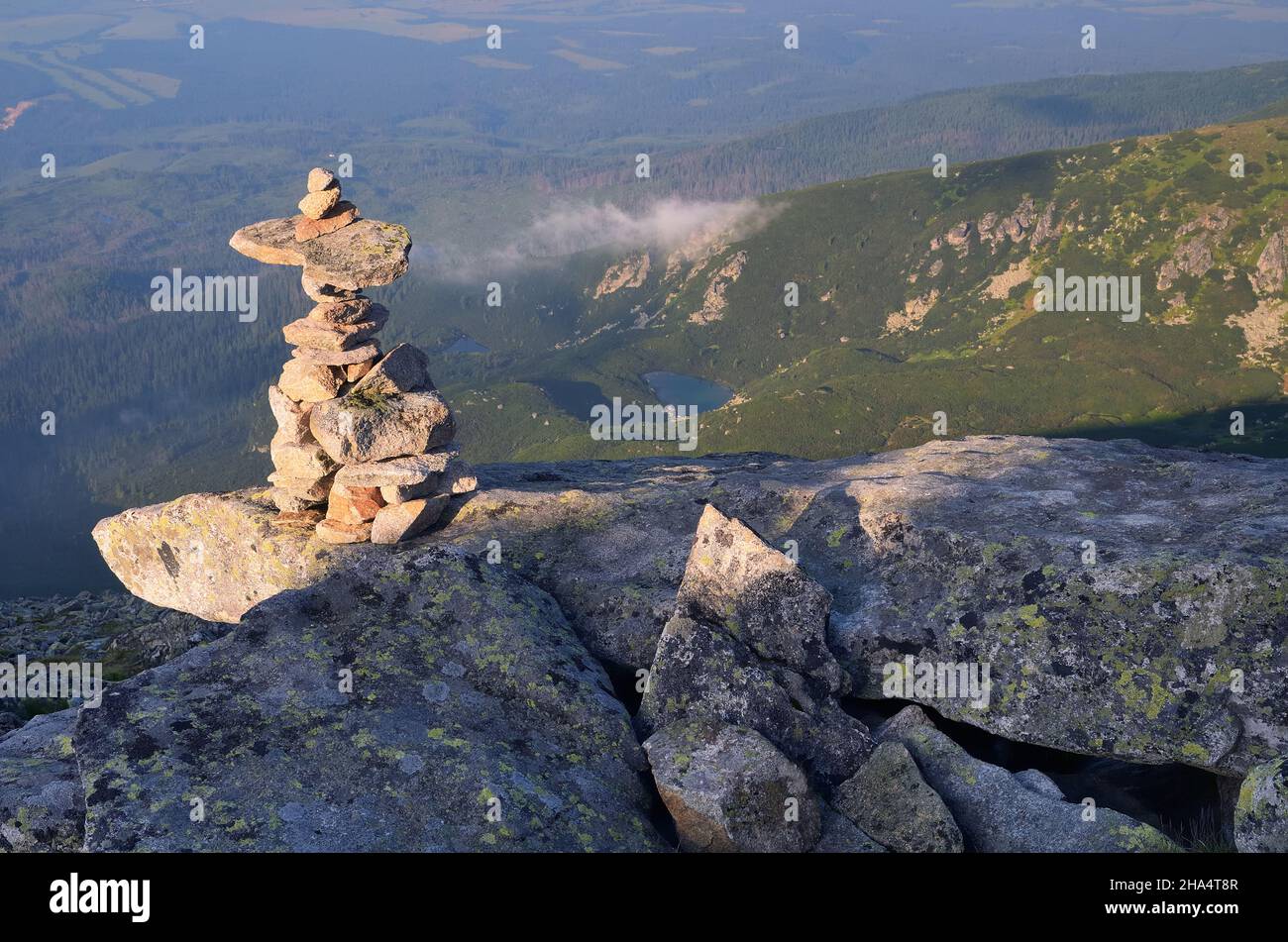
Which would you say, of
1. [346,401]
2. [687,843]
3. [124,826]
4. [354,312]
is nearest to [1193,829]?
[687,843]

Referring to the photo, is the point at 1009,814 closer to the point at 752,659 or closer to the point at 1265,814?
the point at 1265,814

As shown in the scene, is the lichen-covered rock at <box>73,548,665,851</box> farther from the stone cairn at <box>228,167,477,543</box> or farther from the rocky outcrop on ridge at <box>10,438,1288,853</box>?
the stone cairn at <box>228,167,477,543</box>

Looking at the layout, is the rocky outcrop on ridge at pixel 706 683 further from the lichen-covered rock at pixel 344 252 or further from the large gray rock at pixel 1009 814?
the lichen-covered rock at pixel 344 252

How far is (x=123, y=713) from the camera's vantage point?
856 inches

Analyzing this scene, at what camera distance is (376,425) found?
3569 centimetres

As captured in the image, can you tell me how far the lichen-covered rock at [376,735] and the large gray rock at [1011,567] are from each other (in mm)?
4451

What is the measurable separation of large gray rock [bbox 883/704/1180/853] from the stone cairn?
19596 millimetres

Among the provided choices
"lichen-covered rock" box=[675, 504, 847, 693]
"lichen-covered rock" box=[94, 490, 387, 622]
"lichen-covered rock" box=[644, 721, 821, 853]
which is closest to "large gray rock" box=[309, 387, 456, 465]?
"lichen-covered rock" box=[94, 490, 387, 622]

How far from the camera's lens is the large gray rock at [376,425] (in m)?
35.3

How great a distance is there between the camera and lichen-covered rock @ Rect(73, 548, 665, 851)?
19.3 meters

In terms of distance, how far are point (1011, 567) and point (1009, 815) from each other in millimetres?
9208

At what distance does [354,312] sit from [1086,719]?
2899cm
